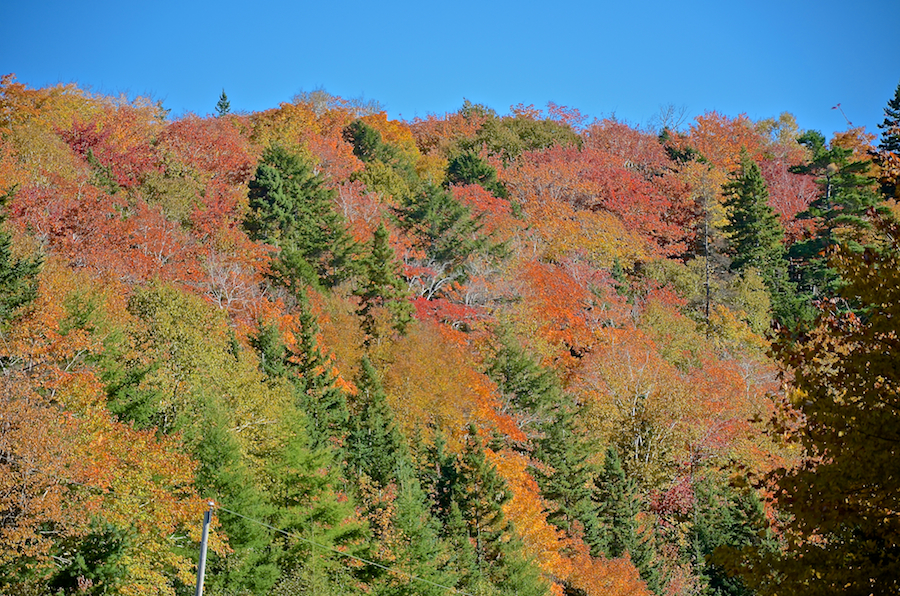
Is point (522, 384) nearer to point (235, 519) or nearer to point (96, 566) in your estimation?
point (235, 519)

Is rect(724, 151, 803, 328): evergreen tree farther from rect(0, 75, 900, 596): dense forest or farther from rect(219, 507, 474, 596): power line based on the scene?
rect(219, 507, 474, 596): power line

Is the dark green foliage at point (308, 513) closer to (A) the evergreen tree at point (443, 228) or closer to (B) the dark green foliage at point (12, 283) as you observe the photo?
(B) the dark green foliage at point (12, 283)

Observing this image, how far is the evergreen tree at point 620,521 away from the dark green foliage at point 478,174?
32.2 m

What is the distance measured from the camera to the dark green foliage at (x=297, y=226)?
47.2 metres

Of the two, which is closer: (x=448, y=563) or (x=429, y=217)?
(x=448, y=563)

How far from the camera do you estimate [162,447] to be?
2719 cm

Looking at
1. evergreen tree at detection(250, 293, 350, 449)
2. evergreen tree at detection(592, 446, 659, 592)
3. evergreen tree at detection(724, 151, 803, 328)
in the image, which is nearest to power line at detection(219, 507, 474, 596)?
evergreen tree at detection(250, 293, 350, 449)

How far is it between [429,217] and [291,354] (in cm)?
1700

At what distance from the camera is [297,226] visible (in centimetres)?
5194

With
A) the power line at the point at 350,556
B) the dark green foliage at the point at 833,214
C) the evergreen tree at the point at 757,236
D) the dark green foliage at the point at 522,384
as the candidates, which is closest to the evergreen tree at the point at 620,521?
the dark green foliage at the point at 522,384

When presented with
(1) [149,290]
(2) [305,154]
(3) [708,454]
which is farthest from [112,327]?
(2) [305,154]

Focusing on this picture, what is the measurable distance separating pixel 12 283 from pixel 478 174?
149 feet

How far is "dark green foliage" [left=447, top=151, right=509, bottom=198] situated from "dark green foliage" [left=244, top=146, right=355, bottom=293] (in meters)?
16.5

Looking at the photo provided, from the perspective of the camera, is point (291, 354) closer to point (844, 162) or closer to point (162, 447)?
point (162, 447)
